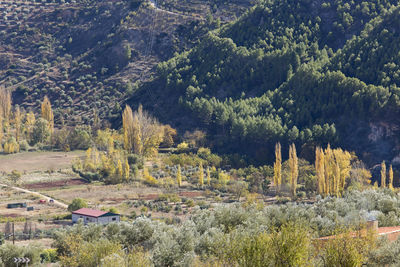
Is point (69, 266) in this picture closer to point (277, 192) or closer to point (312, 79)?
point (277, 192)

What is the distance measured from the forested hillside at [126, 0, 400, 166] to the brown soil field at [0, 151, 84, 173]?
19.1m

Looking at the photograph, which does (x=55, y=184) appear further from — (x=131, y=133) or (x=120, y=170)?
(x=131, y=133)

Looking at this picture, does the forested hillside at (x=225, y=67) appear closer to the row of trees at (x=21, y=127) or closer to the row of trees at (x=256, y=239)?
the row of trees at (x=21, y=127)

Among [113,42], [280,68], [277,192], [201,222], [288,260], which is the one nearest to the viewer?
[288,260]

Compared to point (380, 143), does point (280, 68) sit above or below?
above

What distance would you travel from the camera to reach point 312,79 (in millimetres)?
98750

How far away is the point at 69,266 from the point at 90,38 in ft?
346

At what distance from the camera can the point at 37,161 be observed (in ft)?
312

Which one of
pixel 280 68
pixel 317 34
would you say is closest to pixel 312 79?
pixel 280 68

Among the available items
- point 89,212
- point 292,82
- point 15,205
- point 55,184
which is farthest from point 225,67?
point 89,212

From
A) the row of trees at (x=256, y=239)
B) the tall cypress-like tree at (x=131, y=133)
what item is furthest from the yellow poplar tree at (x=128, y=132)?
the row of trees at (x=256, y=239)

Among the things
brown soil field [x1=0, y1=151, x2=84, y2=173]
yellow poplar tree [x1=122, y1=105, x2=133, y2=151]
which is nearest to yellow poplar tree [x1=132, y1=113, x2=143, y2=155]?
yellow poplar tree [x1=122, y1=105, x2=133, y2=151]

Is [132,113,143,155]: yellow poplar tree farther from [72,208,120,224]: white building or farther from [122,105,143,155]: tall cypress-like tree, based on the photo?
[72,208,120,224]: white building

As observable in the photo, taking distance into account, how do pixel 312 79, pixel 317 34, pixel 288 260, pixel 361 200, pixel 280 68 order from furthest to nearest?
pixel 317 34
pixel 280 68
pixel 312 79
pixel 361 200
pixel 288 260
